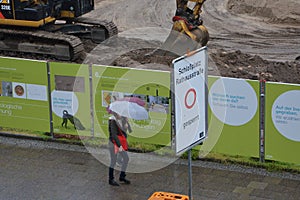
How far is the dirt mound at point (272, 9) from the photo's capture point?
99.5ft

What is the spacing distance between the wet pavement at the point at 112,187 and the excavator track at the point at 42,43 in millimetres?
7557

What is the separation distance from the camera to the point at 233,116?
52.7 ft

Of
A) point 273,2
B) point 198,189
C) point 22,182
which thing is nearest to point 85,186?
point 22,182

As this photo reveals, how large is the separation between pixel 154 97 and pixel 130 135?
1200 millimetres

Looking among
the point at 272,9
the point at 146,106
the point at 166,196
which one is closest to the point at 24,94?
the point at 146,106

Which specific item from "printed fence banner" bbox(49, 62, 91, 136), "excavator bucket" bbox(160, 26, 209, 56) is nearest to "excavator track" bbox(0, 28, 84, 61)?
"excavator bucket" bbox(160, 26, 209, 56)

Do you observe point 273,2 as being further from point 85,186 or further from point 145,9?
point 85,186

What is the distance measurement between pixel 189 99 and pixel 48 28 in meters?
14.4

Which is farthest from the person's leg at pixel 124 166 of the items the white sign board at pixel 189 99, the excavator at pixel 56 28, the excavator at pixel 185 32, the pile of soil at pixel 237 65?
the excavator at pixel 56 28

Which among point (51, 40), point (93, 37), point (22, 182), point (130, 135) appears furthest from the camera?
point (93, 37)

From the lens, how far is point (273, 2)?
31.4 metres

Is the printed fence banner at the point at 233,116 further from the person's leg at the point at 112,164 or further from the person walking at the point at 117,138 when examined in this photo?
the person's leg at the point at 112,164

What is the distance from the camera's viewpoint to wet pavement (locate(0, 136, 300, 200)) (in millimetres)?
15086

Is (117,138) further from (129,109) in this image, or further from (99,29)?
(99,29)
